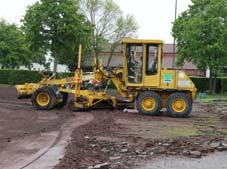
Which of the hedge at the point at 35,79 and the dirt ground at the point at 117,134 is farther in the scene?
the hedge at the point at 35,79

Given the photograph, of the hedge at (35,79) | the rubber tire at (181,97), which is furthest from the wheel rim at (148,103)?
the hedge at (35,79)

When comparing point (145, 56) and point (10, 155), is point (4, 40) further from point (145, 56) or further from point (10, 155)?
point (10, 155)

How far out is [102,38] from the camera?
3501 inches

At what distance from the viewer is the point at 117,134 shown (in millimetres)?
17547

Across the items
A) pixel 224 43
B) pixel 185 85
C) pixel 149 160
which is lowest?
pixel 149 160

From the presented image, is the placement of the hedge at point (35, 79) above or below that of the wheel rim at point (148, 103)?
above

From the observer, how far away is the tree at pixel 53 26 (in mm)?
55844

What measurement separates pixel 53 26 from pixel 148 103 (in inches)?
1250

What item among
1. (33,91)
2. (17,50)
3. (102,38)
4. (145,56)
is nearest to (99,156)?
(145,56)

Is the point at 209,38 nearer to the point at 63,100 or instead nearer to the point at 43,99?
the point at 63,100

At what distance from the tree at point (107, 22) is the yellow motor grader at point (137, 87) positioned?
199ft

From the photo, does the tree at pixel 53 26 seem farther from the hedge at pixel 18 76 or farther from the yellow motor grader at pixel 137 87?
the yellow motor grader at pixel 137 87

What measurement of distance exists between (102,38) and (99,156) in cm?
7645

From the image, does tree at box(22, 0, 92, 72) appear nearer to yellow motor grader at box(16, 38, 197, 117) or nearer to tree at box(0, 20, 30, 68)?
tree at box(0, 20, 30, 68)
